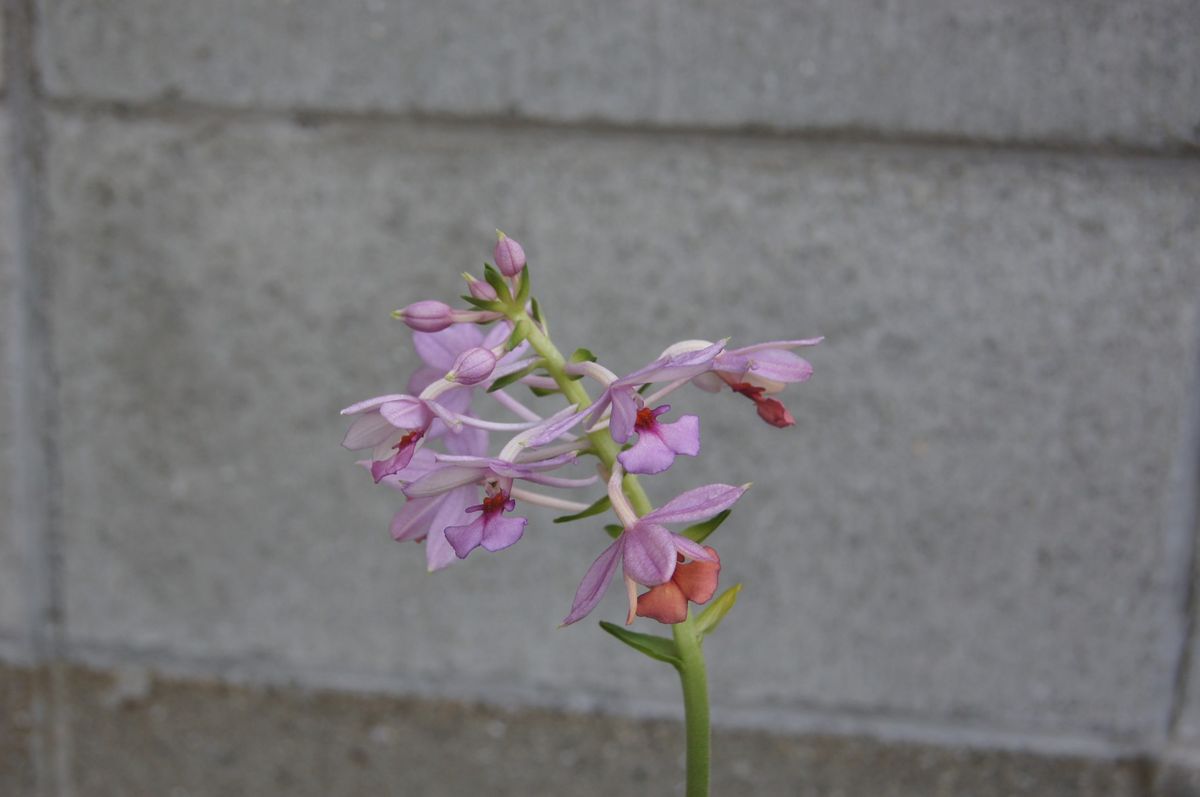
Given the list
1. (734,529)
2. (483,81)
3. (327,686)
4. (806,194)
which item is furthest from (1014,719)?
(483,81)

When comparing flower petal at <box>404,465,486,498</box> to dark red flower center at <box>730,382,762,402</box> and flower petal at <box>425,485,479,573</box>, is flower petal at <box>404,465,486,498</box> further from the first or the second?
dark red flower center at <box>730,382,762,402</box>

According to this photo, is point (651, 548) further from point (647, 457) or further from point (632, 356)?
point (632, 356)

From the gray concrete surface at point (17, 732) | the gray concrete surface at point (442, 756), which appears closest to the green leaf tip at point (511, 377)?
the gray concrete surface at point (442, 756)

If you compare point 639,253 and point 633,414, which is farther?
point 639,253

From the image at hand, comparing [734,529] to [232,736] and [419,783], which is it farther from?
[232,736]

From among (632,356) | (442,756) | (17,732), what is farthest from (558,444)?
(17,732)

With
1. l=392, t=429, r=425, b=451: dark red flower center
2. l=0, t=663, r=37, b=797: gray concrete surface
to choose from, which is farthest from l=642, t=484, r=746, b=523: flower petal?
l=0, t=663, r=37, b=797: gray concrete surface
